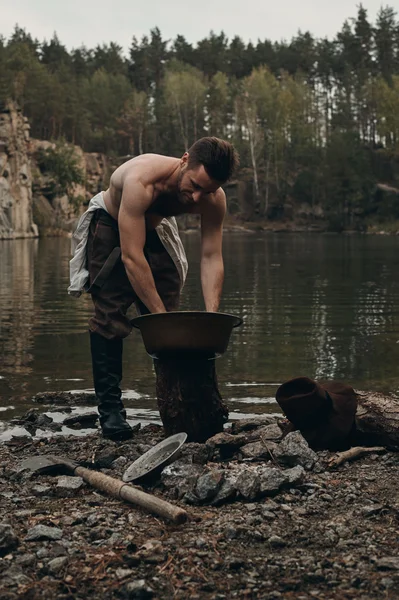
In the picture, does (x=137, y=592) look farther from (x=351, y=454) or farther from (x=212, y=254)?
(x=212, y=254)

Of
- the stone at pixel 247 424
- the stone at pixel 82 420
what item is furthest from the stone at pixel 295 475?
the stone at pixel 82 420

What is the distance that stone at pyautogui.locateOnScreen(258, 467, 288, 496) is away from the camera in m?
4.62

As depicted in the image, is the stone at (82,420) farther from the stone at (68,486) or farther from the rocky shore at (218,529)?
the stone at (68,486)

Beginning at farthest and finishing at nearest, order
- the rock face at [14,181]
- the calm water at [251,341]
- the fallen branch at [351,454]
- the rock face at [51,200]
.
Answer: the rock face at [51,200]
the rock face at [14,181]
the calm water at [251,341]
the fallen branch at [351,454]

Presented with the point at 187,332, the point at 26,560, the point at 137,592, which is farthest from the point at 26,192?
the point at 137,592

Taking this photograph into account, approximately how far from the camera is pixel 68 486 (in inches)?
191

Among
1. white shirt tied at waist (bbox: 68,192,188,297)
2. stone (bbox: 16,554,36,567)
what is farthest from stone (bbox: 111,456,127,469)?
stone (bbox: 16,554,36,567)

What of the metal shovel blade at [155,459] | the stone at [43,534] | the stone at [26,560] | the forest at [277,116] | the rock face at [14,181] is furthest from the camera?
the forest at [277,116]

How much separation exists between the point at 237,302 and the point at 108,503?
12534 mm

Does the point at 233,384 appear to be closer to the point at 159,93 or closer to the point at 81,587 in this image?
the point at 81,587

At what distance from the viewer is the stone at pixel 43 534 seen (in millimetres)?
3980

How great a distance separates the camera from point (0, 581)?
353cm

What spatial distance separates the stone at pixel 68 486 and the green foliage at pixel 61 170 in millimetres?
77965

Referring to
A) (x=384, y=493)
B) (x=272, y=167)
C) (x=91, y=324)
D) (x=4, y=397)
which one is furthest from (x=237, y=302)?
(x=272, y=167)
